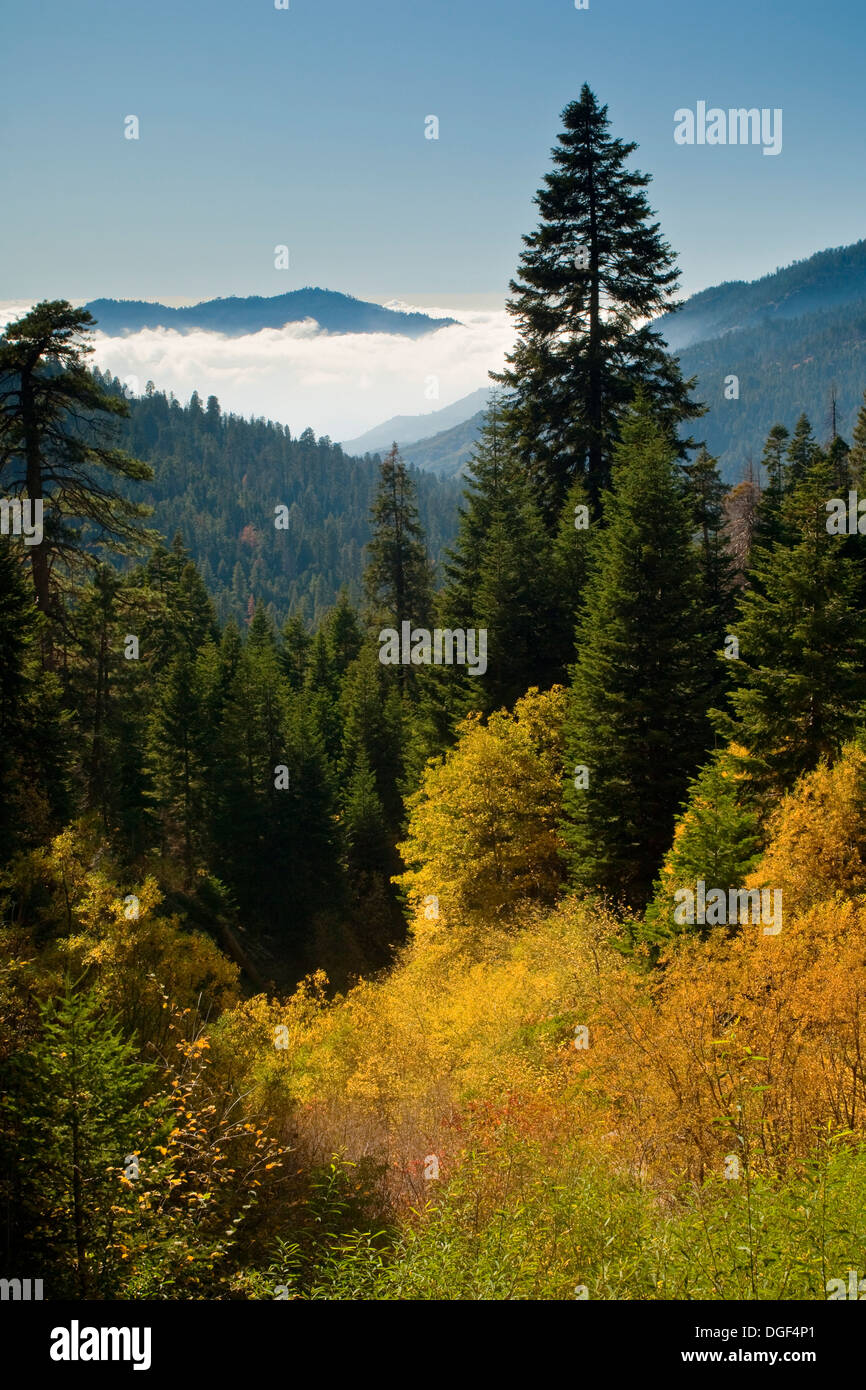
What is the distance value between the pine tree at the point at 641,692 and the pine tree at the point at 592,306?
34.3 ft

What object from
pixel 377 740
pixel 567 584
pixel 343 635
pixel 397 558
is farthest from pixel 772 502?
pixel 343 635

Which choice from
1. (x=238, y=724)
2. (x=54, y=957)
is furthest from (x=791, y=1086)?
(x=238, y=724)

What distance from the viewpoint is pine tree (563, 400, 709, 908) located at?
67.2ft

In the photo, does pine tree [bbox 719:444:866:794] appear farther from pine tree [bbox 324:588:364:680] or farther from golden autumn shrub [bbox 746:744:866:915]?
pine tree [bbox 324:588:364:680]

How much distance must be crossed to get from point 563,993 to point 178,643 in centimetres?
3446

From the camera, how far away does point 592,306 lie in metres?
31.0

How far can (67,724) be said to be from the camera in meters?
25.2

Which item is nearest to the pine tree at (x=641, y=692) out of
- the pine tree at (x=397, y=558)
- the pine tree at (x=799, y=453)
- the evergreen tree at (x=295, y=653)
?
the pine tree at (x=397, y=558)

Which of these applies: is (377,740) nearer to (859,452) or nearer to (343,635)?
(343,635)

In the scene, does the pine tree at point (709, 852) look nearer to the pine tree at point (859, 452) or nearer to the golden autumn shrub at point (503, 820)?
→ the golden autumn shrub at point (503, 820)

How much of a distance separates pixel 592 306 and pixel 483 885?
22465 millimetres

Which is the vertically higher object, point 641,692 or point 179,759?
point 641,692

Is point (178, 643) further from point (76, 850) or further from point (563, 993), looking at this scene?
point (563, 993)
